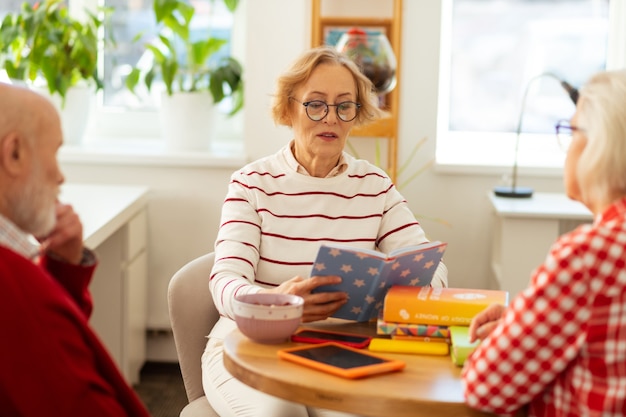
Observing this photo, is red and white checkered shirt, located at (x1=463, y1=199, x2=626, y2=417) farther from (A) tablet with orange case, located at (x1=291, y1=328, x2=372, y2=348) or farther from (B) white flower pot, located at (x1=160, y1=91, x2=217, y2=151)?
(B) white flower pot, located at (x1=160, y1=91, x2=217, y2=151)

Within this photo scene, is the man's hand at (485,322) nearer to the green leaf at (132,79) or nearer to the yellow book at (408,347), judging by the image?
the yellow book at (408,347)

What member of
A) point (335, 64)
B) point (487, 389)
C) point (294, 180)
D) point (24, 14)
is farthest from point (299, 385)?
point (24, 14)

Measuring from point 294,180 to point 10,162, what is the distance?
3.26ft

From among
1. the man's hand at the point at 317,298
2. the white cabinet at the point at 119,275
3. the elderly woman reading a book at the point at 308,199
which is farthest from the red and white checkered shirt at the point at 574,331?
the white cabinet at the point at 119,275

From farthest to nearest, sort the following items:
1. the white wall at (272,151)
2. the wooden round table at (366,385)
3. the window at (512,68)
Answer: the window at (512,68) < the white wall at (272,151) < the wooden round table at (366,385)

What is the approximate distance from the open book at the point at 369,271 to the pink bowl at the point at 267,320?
0.36 feet

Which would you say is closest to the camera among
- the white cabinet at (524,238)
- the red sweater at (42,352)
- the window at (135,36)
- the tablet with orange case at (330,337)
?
the red sweater at (42,352)

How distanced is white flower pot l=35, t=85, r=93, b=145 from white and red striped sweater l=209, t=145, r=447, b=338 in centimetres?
159

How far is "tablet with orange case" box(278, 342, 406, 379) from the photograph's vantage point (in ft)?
4.89

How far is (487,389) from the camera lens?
1.35m

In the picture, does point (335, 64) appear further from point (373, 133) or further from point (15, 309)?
point (15, 309)

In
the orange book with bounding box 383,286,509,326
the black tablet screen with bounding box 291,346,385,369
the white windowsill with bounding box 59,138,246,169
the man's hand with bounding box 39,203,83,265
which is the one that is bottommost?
the black tablet screen with bounding box 291,346,385,369

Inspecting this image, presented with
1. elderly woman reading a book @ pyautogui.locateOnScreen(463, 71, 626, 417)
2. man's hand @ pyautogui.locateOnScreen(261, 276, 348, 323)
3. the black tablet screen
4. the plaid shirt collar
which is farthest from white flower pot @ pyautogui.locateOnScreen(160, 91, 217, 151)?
elderly woman reading a book @ pyautogui.locateOnScreen(463, 71, 626, 417)

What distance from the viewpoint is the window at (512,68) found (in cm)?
369
